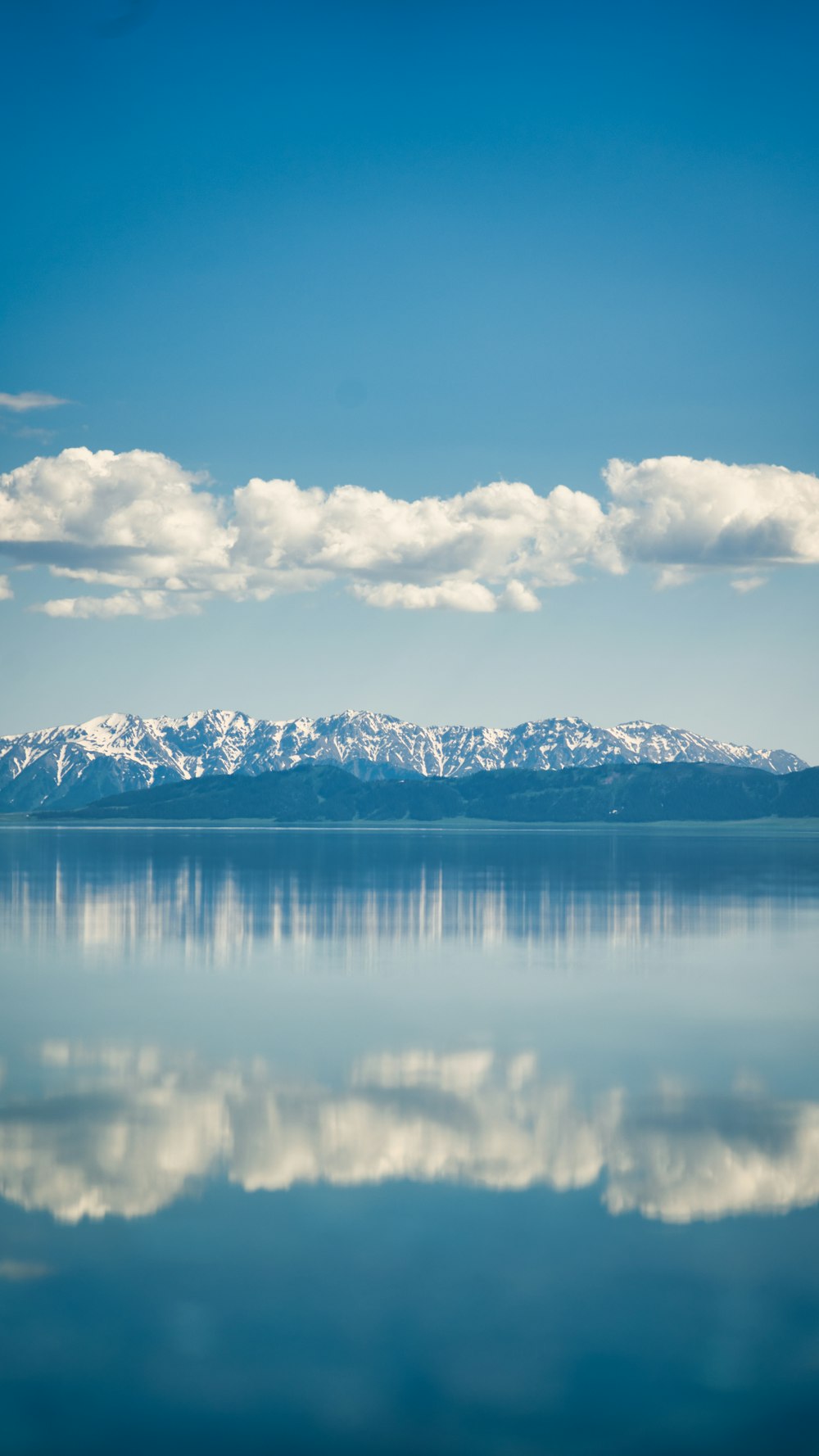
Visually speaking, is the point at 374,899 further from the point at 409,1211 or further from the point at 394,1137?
the point at 409,1211

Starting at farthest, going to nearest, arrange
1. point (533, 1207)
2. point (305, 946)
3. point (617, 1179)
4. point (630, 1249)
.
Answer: point (305, 946)
point (617, 1179)
point (533, 1207)
point (630, 1249)

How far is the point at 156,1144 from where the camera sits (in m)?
22.7

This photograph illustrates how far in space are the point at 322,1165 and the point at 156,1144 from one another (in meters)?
3.35

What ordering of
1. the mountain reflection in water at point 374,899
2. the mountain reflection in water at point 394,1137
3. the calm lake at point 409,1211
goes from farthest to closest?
the mountain reflection in water at point 374,899 → the mountain reflection in water at point 394,1137 → the calm lake at point 409,1211

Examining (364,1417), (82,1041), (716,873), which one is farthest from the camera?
(716,873)

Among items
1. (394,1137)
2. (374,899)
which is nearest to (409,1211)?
(394,1137)

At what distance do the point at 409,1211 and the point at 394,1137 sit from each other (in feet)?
13.3

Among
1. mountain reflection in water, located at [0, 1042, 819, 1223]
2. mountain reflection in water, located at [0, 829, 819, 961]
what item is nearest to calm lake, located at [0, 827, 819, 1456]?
mountain reflection in water, located at [0, 1042, 819, 1223]

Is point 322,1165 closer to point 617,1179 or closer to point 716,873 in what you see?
point 617,1179

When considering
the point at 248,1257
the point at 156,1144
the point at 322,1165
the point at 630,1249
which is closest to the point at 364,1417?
the point at 248,1257

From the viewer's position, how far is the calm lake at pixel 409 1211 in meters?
13.4

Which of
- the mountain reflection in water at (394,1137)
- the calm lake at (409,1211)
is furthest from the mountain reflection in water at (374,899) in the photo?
the mountain reflection in water at (394,1137)

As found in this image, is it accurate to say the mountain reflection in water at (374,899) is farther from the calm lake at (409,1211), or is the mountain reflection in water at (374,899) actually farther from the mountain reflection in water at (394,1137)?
the mountain reflection in water at (394,1137)

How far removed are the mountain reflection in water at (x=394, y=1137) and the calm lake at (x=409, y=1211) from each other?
97mm
